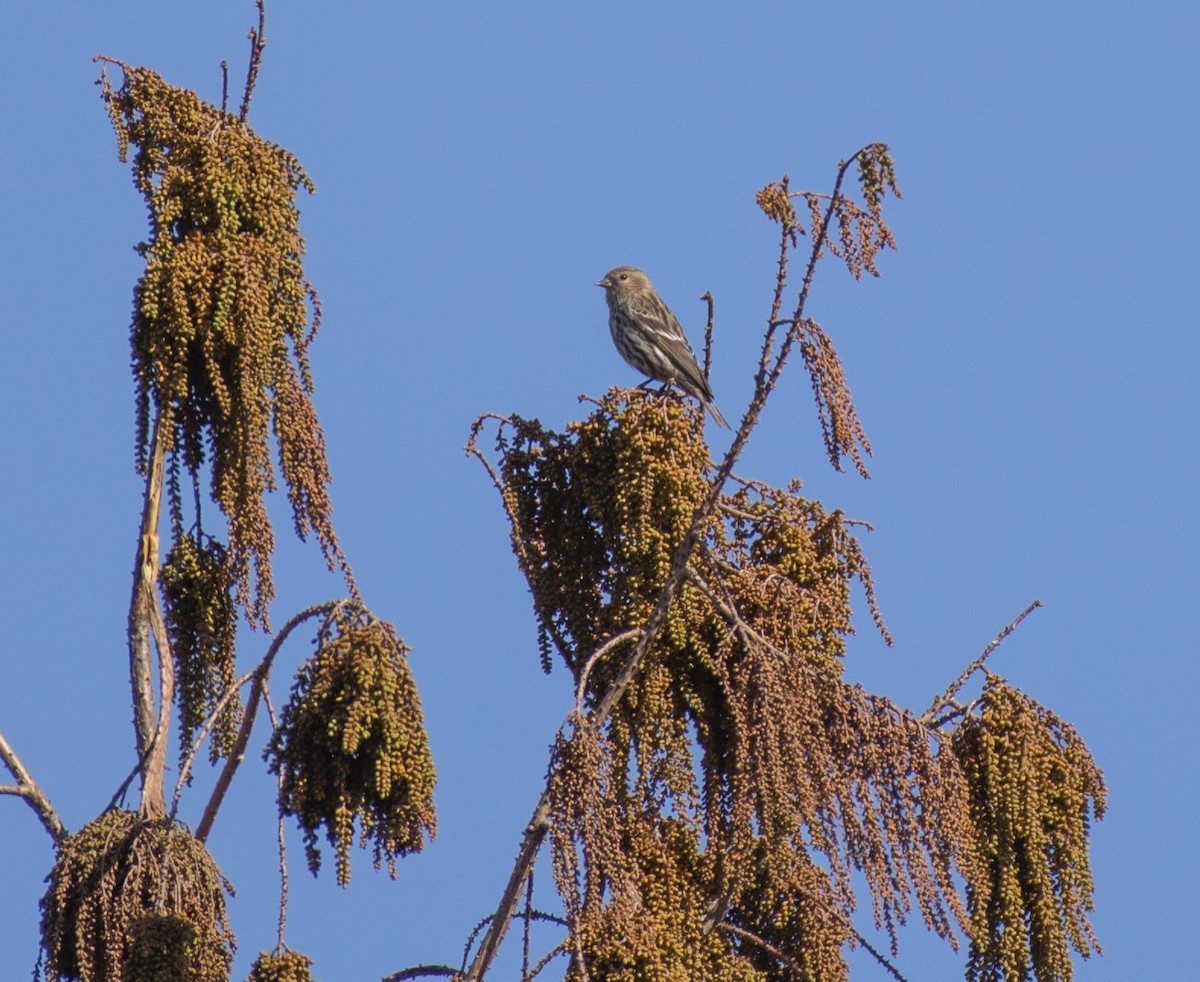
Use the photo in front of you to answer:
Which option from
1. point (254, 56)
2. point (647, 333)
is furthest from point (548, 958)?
point (647, 333)

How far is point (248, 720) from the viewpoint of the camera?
479 centimetres

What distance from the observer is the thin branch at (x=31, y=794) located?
520 centimetres

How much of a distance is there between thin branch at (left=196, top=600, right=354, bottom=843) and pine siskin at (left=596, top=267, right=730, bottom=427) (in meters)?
5.72

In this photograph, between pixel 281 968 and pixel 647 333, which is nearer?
pixel 281 968

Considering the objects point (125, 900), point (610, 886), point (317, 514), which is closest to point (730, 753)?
point (610, 886)

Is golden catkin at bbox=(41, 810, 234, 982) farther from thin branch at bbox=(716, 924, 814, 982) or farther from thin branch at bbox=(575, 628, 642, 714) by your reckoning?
thin branch at bbox=(716, 924, 814, 982)

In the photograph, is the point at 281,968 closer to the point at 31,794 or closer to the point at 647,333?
the point at 31,794

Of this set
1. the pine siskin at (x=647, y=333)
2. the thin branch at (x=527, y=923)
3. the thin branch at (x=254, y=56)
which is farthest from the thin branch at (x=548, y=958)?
the pine siskin at (x=647, y=333)

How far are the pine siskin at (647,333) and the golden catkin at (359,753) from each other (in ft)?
20.1

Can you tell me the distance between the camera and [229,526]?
17.1ft

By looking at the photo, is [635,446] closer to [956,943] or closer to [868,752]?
[868,752]

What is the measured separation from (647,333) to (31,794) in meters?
7.02

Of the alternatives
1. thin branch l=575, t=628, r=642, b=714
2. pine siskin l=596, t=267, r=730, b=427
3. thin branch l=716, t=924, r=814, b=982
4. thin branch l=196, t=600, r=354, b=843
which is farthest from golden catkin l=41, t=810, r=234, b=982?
pine siskin l=596, t=267, r=730, b=427

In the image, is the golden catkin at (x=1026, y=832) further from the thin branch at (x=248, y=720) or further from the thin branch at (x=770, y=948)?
the thin branch at (x=248, y=720)
